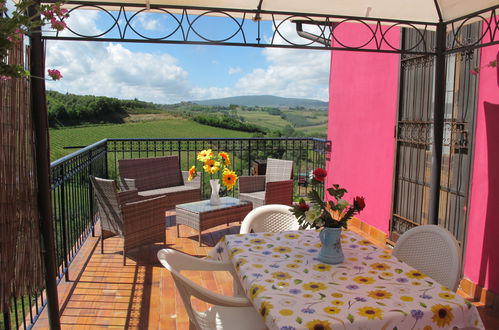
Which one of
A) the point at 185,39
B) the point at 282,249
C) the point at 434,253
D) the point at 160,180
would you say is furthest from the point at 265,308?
the point at 160,180

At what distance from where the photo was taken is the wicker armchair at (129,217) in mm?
3912

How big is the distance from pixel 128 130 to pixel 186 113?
2.85 m

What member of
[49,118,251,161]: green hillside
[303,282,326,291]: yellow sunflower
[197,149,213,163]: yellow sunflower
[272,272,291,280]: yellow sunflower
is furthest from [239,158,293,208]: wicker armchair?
[49,118,251,161]: green hillside

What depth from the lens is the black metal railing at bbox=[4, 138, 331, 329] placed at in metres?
3.12

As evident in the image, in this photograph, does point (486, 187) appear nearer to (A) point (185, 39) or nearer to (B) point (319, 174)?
(B) point (319, 174)

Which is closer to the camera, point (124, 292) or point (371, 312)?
point (371, 312)

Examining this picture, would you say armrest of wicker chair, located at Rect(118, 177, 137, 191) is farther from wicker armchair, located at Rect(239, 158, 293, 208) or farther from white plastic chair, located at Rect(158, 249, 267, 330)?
white plastic chair, located at Rect(158, 249, 267, 330)

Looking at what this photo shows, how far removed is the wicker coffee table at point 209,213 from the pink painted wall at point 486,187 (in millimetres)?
2571

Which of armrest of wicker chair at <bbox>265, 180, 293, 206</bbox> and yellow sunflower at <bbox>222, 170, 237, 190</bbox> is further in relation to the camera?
armrest of wicker chair at <bbox>265, 180, 293, 206</bbox>

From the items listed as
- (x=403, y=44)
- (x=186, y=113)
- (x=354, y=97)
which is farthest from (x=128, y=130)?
(x=403, y=44)

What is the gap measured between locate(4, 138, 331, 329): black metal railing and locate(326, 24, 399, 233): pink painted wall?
24.8 inches

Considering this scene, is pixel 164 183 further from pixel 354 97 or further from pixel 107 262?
pixel 354 97

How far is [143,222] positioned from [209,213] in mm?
857

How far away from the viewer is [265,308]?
1543 millimetres
